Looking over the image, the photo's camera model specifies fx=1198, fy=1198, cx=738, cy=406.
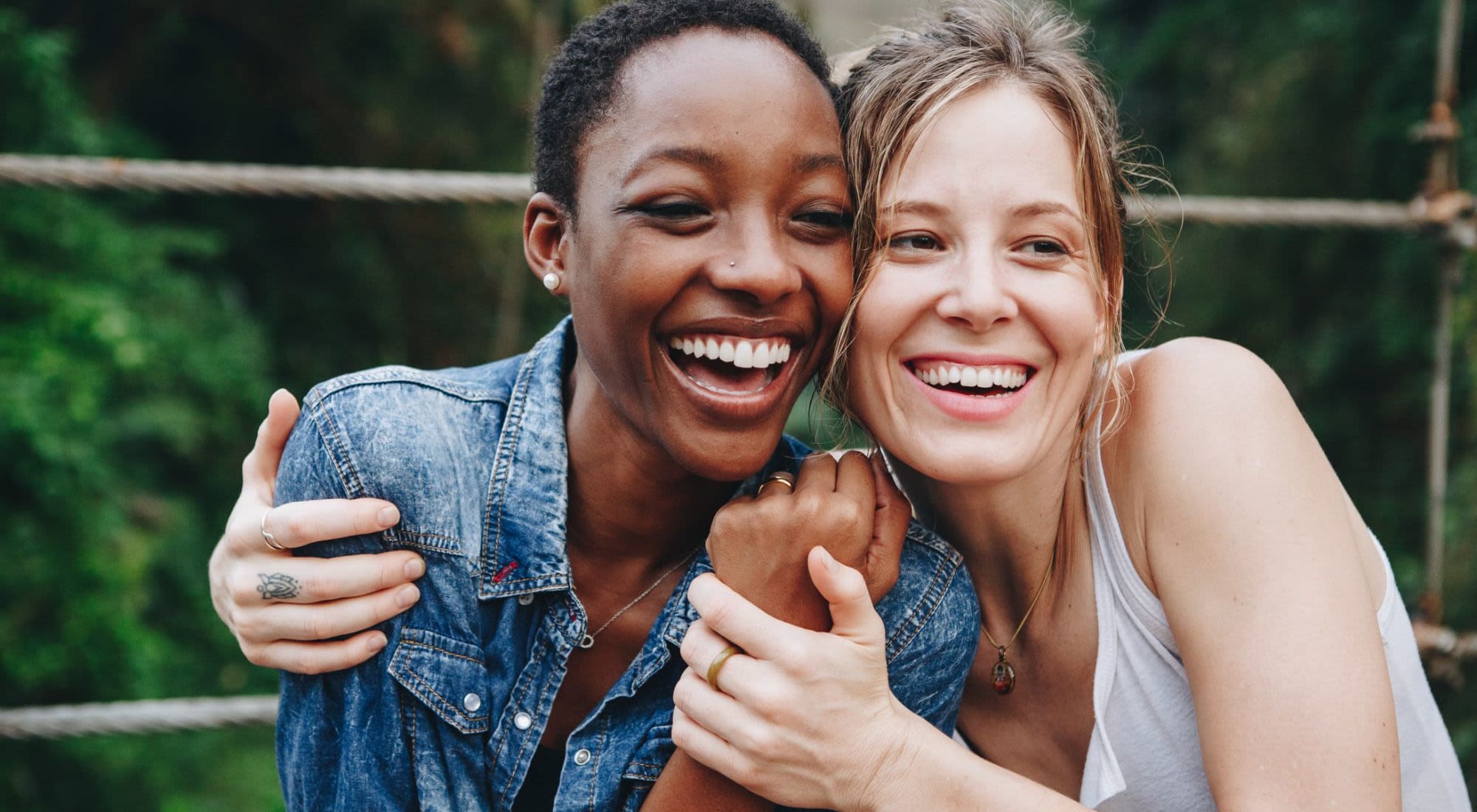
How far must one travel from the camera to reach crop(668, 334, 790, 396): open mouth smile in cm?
170

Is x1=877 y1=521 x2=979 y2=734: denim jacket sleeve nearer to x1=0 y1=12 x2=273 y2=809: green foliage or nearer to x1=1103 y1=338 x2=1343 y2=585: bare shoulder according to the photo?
x1=1103 y1=338 x2=1343 y2=585: bare shoulder

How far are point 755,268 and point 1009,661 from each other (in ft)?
2.87

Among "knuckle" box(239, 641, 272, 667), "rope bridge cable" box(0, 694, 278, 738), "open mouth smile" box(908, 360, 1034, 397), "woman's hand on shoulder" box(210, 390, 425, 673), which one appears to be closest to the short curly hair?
"open mouth smile" box(908, 360, 1034, 397)

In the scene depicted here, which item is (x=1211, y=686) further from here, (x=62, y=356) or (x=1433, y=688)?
(x=62, y=356)

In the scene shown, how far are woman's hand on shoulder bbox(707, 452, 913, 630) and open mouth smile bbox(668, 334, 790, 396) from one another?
6.3 inches

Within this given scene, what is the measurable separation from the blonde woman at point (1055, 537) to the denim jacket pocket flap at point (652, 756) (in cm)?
14

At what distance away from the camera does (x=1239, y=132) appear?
5.37 meters

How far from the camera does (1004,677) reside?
6.65ft

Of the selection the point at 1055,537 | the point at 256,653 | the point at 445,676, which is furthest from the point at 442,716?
the point at 1055,537

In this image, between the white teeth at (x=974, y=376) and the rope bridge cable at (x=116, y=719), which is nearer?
the white teeth at (x=974, y=376)

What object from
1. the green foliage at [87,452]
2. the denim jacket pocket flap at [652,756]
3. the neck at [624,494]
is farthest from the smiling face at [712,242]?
the green foliage at [87,452]

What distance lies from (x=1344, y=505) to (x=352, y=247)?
461cm

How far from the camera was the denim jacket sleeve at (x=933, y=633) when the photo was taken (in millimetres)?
1799

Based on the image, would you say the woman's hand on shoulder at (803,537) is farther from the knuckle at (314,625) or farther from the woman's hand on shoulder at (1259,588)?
the knuckle at (314,625)
